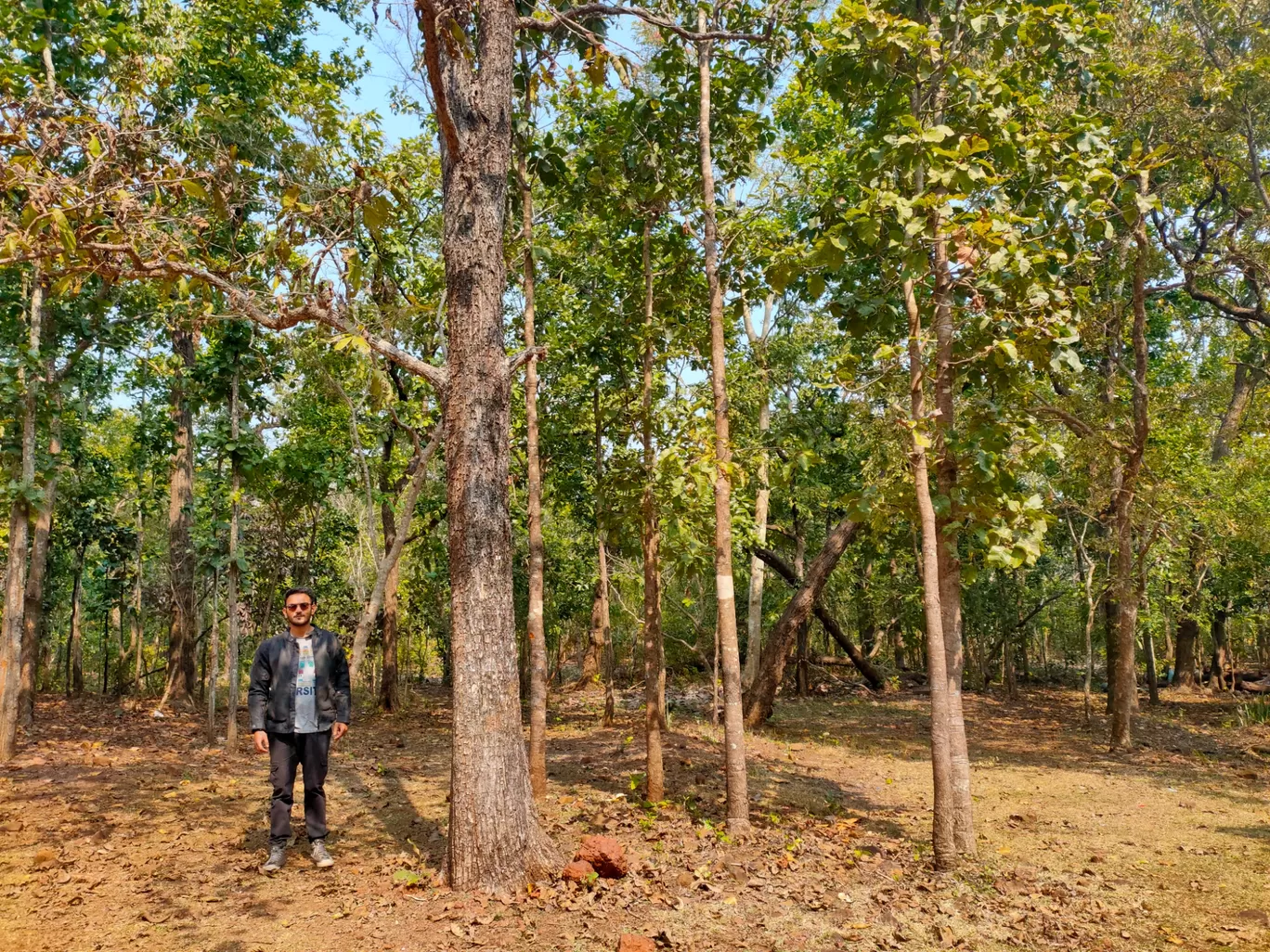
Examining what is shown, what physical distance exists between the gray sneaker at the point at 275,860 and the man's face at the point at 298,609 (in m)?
1.47

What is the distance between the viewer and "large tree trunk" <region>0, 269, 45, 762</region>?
8.24 m

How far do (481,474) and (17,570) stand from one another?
21.3ft

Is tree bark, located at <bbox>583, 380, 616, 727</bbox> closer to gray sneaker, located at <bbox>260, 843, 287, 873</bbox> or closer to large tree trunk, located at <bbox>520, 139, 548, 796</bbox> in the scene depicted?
large tree trunk, located at <bbox>520, 139, 548, 796</bbox>

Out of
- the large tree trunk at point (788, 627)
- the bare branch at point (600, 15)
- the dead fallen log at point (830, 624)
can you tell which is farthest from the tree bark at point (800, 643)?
the bare branch at point (600, 15)

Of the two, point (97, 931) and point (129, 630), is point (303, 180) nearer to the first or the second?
point (97, 931)

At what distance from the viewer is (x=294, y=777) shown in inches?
213

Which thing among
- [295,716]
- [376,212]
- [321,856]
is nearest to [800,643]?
[321,856]

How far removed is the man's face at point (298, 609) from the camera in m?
5.47

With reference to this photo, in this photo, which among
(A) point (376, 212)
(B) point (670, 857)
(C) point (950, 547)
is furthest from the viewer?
(C) point (950, 547)

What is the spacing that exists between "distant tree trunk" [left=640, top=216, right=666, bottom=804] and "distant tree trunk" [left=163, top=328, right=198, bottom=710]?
822 cm

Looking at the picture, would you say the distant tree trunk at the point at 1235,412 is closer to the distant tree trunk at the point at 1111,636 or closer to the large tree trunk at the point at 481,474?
the distant tree trunk at the point at 1111,636

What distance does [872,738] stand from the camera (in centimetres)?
1241

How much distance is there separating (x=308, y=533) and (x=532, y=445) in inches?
344

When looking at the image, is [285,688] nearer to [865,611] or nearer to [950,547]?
[950,547]
